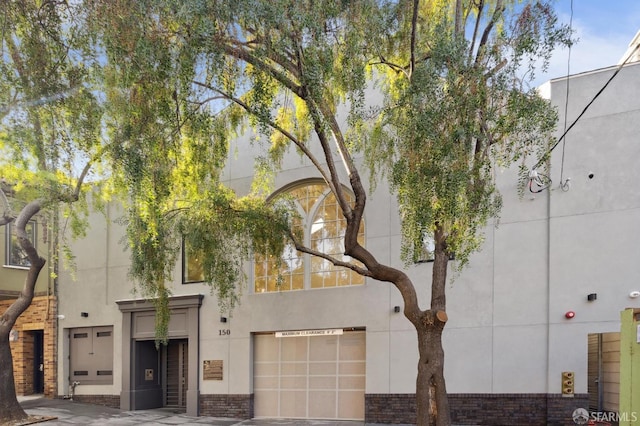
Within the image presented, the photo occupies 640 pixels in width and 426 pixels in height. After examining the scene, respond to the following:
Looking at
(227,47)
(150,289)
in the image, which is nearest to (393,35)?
(227,47)

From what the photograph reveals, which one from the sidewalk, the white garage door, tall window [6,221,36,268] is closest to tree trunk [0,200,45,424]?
the sidewalk

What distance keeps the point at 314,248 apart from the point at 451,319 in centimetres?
427

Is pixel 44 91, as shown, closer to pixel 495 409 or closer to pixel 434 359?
pixel 434 359

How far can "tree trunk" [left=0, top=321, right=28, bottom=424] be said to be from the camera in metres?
13.7

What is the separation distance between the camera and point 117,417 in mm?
15414

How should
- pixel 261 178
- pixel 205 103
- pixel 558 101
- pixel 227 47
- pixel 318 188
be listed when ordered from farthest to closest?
pixel 318 188 → pixel 261 178 → pixel 558 101 → pixel 205 103 → pixel 227 47

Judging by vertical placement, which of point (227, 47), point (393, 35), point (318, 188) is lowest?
point (318, 188)

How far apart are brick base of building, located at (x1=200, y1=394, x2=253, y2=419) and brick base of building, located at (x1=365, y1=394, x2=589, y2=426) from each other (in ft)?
11.8

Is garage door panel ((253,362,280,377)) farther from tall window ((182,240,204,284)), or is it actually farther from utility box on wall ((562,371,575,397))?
utility box on wall ((562,371,575,397))

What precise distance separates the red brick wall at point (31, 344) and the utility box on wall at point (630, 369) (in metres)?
17.0

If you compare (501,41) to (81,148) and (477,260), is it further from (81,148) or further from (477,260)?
(81,148)

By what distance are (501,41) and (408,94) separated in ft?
5.66

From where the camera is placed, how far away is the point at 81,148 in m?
10.3

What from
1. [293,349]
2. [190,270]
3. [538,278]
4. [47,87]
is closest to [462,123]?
[538,278]
